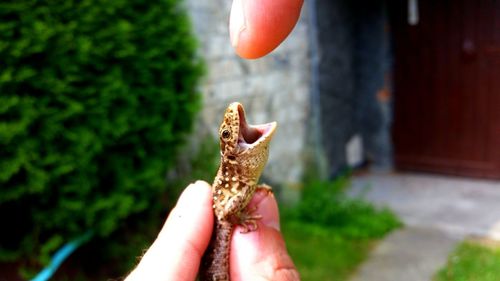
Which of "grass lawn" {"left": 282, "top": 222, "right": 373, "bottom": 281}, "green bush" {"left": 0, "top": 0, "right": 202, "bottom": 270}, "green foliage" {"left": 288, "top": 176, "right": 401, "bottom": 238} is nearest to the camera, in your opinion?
"green bush" {"left": 0, "top": 0, "right": 202, "bottom": 270}

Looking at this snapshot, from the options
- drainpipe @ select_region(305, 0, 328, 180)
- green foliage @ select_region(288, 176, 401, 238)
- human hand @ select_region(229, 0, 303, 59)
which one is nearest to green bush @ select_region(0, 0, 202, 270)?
human hand @ select_region(229, 0, 303, 59)

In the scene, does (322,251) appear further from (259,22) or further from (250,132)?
(259,22)

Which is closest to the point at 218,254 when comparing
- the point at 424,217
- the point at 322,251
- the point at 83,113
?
the point at 83,113

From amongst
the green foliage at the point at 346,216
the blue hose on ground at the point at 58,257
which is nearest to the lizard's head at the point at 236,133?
the blue hose on ground at the point at 58,257

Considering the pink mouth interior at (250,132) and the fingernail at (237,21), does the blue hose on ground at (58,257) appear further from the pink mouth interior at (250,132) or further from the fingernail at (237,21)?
the fingernail at (237,21)

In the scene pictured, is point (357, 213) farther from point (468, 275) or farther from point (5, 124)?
point (5, 124)

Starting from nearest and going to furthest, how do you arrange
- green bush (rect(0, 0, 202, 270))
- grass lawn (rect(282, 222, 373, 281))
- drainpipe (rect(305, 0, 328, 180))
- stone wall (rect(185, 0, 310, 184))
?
green bush (rect(0, 0, 202, 270)), grass lawn (rect(282, 222, 373, 281)), stone wall (rect(185, 0, 310, 184)), drainpipe (rect(305, 0, 328, 180))

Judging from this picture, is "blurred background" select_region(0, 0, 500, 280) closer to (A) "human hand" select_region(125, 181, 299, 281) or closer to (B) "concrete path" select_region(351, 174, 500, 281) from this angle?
(B) "concrete path" select_region(351, 174, 500, 281)
